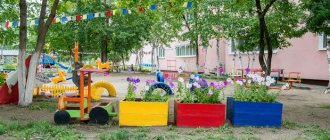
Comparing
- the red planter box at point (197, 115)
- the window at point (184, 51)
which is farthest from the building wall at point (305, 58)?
the window at point (184, 51)

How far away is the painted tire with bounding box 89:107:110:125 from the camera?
25.3ft

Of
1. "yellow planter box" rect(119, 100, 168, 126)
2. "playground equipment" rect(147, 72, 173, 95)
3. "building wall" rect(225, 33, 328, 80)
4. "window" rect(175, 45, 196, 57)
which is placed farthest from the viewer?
"window" rect(175, 45, 196, 57)

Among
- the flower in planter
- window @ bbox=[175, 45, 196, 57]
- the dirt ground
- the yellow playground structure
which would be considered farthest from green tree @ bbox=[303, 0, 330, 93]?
window @ bbox=[175, 45, 196, 57]

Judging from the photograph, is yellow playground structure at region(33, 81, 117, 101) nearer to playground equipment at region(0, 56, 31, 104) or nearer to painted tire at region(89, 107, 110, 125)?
playground equipment at region(0, 56, 31, 104)

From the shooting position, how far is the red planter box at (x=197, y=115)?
7.65 metres

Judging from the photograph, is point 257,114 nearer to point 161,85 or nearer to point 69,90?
point 161,85

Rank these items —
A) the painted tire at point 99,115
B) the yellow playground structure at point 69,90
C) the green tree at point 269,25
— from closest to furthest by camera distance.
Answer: the painted tire at point 99,115
the yellow playground structure at point 69,90
the green tree at point 269,25

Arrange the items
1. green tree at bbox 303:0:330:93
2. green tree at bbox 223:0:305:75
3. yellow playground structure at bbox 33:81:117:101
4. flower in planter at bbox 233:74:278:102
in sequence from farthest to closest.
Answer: green tree at bbox 223:0:305:75 < green tree at bbox 303:0:330:93 < yellow playground structure at bbox 33:81:117:101 < flower in planter at bbox 233:74:278:102

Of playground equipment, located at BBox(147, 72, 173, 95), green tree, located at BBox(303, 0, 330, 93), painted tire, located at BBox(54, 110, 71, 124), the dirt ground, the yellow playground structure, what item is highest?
green tree, located at BBox(303, 0, 330, 93)

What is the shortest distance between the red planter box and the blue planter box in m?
0.36

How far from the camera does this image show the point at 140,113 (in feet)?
25.0

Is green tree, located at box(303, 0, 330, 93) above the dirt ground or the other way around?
above

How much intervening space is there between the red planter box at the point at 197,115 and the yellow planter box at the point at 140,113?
13.2 inches

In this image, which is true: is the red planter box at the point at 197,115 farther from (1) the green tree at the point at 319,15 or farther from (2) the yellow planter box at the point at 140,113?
(1) the green tree at the point at 319,15
